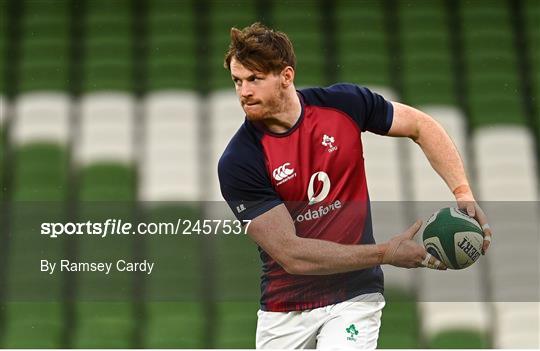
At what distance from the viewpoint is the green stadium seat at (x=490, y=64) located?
6836 millimetres

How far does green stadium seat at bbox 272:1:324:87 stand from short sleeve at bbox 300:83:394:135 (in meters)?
3.13

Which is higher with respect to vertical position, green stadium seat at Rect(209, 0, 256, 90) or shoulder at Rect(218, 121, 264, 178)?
green stadium seat at Rect(209, 0, 256, 90)

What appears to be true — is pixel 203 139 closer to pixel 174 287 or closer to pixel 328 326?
pixel 174 287

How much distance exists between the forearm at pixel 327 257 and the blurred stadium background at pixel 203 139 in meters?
2.28

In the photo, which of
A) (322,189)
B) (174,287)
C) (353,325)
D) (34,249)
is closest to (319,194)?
(322,189)

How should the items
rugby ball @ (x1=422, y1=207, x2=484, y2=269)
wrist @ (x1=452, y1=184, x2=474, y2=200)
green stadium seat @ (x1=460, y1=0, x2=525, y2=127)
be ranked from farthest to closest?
green stadium seat @ (x1=460, y1=0, x2=525, y2=127), wrist @ (x1=452, y1=184, x2=474, y2=200), rugby ball @ (x1=422, y1=207, x2=484, y2=269)

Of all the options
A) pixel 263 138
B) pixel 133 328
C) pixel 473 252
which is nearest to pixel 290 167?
pixel 263 138

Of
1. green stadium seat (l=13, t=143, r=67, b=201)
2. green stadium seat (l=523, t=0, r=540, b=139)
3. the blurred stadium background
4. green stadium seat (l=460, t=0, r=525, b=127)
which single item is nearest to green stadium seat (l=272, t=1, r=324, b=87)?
the blurred stadium background

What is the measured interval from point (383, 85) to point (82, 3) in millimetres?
2206

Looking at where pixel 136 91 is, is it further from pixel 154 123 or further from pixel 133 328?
pixel 133 328

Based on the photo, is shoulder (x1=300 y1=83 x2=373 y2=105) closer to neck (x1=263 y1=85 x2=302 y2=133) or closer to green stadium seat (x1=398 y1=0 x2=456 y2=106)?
neck (x1=263 y1=85 x2=302 y2=133)

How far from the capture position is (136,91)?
691 cm

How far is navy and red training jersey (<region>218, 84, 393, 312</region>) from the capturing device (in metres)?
3.56

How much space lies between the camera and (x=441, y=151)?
3676 millimetres
